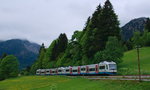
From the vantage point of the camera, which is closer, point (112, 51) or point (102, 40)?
point (112, 51)

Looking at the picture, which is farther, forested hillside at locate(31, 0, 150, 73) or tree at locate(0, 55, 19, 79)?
tree at locate(0, 55, 19, 79)

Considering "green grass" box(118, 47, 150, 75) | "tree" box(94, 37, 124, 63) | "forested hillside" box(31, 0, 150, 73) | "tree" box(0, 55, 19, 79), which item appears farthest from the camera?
"tree" box(0, 55, 19, 79)

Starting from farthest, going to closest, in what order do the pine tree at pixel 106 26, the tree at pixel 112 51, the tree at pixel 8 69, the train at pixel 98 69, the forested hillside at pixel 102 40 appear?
the tree at pixel 8 69 < the pine tree at pixel 106 26 < the forested hillside at pixel 102 40 < the tree at pixel 112 51 < the train at pixel 98 69

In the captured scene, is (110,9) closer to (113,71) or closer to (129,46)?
(113,71)

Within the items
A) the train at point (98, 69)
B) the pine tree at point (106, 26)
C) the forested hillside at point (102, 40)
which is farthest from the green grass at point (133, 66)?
the pine tree at point (106, 26)

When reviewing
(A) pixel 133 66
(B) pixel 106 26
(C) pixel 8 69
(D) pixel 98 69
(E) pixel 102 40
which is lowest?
(D) pixel 98 69

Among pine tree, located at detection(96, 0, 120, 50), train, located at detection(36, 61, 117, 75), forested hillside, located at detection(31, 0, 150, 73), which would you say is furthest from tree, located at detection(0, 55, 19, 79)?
pine tree, located at detection(96, 0, 120, 50)

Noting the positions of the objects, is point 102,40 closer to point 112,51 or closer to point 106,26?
point 106,26

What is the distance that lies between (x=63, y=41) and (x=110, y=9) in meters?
53.1

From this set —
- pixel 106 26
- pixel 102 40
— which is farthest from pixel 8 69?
pixel 106 26

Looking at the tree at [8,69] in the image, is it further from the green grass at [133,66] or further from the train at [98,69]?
the green grass at [133,66]

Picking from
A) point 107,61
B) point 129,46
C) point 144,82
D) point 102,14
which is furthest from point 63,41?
point 144,82

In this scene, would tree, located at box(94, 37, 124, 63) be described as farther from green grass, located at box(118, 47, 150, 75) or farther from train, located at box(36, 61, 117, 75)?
train, located at box(36, 61, 117, 75)

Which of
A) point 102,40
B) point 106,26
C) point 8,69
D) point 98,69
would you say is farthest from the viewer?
point 8,69
